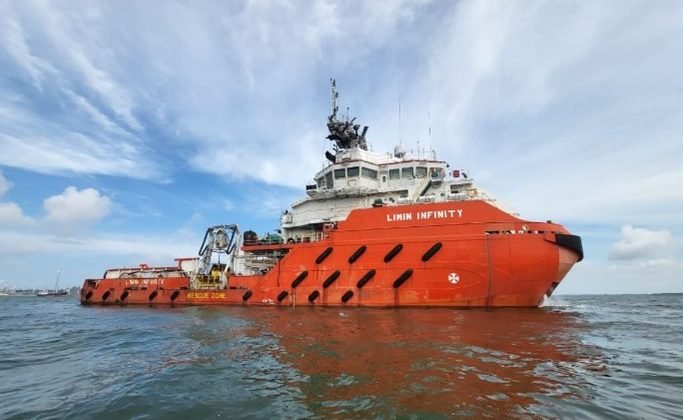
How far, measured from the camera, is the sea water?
526 cm

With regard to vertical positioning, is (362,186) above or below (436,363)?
above

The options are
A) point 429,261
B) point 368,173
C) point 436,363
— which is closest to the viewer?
point 436,363

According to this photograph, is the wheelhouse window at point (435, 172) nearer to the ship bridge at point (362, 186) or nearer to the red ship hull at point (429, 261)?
the ship bridge at point (362, 186)

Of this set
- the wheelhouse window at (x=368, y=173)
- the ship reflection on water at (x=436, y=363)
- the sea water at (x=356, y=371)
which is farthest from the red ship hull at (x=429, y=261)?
the wheelhouse window at (x=368, y=173)

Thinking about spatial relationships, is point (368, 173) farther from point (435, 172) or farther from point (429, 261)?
point (429, 261)

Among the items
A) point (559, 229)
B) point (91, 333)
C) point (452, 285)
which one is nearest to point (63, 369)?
point (91, 333)

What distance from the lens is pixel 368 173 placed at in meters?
21.8

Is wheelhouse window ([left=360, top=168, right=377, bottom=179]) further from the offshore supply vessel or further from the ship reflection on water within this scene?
the ship reflection on water

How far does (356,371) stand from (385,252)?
10.4 meters

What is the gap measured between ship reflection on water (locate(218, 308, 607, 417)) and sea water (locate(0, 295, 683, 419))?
0.11 ft

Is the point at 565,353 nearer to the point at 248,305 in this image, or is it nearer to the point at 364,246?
the point at 364,246

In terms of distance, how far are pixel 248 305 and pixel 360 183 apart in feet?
29.6

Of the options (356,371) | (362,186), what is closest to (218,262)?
(362,186)

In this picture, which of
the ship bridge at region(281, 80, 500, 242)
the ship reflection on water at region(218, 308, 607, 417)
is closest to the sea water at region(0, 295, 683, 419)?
the ship reflection on water at region(218, 308, 607, 417)
